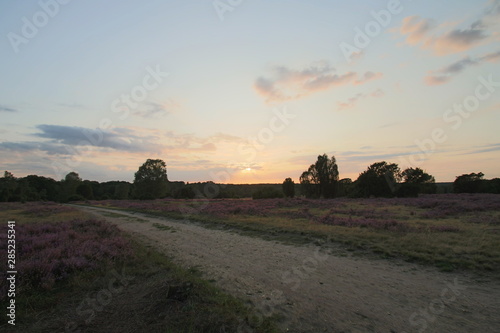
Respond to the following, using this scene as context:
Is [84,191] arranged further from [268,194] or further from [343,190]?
[343,190]

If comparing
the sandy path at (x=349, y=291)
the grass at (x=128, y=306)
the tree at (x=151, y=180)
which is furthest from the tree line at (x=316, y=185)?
the grass at (x=128, y=306)

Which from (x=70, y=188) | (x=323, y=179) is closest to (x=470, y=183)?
(x=323, y=179)

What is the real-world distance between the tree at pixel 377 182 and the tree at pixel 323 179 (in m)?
6.77

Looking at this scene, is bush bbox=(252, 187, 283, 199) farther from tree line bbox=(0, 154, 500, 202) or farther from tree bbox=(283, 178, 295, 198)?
tree bbox=(283, 178, 295, 198)

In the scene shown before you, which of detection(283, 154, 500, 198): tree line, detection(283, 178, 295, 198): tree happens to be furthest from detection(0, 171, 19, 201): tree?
detection(283, 154, 500, 198): tree line

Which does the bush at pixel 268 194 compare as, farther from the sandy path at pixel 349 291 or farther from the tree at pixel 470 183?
the sandy path at pixel 349 291

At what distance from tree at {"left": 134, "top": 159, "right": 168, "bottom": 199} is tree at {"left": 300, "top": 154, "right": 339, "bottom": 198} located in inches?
1788

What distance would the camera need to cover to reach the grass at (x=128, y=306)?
480 centimetres

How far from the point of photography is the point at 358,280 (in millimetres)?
7465

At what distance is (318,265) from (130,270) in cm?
674

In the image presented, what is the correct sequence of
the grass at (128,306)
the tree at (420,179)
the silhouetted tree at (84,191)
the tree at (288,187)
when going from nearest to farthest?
the grass at (128,306), the tree at (420,179), the tree at (288,187), the silhouetted tree at (84,191)

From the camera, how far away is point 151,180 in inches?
2982

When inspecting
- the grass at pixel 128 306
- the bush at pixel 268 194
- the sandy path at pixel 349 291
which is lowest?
the sandy path at pixel 349 291

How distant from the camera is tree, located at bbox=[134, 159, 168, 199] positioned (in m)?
74.6
